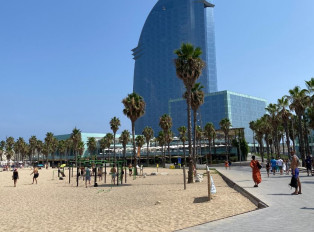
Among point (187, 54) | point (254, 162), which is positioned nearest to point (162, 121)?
point (187, 54)

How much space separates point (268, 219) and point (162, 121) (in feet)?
202

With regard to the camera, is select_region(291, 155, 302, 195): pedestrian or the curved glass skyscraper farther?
the curved glass skyscraper

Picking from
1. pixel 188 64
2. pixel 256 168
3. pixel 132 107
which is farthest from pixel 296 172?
pixel 132 107

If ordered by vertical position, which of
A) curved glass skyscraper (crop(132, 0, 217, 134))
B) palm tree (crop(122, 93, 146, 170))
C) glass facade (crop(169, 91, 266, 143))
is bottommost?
palm tree (crop(122, 93, 146, 170))

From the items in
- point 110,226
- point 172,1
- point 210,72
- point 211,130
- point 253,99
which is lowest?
point 110,226

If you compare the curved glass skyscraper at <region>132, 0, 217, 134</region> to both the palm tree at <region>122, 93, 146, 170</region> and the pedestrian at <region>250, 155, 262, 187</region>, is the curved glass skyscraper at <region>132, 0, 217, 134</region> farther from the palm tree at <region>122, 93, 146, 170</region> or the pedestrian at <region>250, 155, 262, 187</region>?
the pedestrian at <region>250, 155, 262, 187</region>

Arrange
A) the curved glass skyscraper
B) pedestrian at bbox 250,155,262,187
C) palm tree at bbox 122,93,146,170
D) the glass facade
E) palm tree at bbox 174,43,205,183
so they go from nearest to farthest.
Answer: pedestrian at bbox 250,155,262,187 < palm tree at bbox 174,43,205,183 < palm tree at bbox 122,93,146,170 < the glass facade < the curved glass skyscraper

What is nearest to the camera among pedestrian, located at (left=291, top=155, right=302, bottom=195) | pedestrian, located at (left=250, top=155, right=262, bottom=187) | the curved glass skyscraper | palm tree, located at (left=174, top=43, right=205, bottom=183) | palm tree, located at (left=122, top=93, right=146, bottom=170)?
pedestrian, located at (left=291, top=155, right=302, bottom=195)

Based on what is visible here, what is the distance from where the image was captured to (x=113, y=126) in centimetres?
7625

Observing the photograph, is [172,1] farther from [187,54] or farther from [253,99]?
[187,54]

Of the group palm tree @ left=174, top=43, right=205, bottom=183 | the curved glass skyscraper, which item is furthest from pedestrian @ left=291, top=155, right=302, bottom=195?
the curved glass skyscraper

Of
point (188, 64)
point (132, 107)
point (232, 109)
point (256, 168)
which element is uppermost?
point (232, 109)

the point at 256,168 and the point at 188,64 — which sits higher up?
the point at 188,64

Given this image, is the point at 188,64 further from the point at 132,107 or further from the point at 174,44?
the point at 174,44
